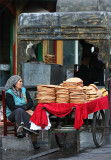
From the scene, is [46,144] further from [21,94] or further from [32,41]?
[32,41]

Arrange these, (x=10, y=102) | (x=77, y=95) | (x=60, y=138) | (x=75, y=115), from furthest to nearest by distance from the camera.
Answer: (x=60, y=138) → (x=10, y=102) → (x=77, y=95) → (x=75, y=115)

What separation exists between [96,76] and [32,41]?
246cm

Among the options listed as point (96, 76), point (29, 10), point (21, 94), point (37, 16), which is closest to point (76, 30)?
point (37, 16)

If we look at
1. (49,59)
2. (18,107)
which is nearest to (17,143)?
(18,107)

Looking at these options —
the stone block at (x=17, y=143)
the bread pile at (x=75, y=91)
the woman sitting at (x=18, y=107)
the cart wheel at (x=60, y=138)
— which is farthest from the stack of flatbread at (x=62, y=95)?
the stone block at (x=17, y=143)

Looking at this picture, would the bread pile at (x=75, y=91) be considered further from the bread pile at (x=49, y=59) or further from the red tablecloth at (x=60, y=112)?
the bread pile at (x=49, y=59)

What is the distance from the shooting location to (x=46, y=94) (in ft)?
31.2

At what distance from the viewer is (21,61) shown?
1348 cm

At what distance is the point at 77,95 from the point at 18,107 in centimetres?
117

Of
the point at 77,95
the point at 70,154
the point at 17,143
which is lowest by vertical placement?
the point at 70,154

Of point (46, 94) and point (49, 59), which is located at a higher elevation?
point (49, 59)

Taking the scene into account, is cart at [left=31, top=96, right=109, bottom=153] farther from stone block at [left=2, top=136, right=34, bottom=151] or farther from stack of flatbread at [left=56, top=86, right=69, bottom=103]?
stone block at [left=2, top=136, right=34, bottom=151]

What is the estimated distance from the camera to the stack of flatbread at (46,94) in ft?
31.1

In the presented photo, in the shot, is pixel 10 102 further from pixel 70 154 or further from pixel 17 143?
pixel 70 154
